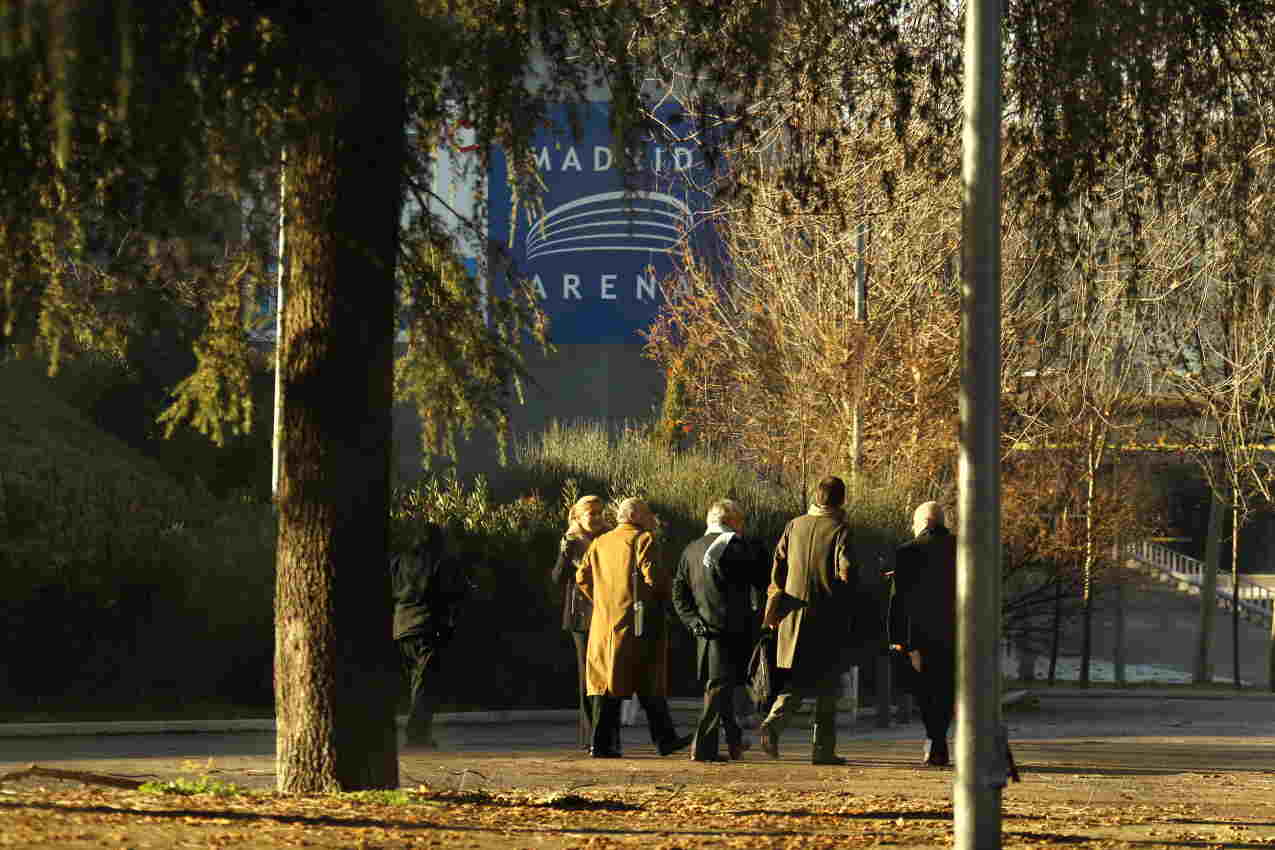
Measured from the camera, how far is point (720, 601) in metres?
12.6

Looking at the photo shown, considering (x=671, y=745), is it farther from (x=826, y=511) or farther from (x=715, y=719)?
(x=826, y=511)

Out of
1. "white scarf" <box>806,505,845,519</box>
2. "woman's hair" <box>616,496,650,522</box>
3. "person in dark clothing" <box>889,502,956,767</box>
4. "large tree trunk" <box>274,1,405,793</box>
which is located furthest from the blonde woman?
"large tree trunk" <box>274,1,405,793</box>

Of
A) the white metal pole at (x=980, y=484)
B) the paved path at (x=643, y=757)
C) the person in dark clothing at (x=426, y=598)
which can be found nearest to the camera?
the white metal pole at (x=980, y=484)

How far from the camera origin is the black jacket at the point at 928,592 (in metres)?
12.7

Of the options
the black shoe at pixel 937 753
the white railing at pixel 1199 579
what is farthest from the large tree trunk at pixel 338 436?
the white railing at pixel 1199 579

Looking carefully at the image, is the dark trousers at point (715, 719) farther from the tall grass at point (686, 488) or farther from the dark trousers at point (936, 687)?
the tall grass at point (686, 488)

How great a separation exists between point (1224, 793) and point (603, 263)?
36.9 metres

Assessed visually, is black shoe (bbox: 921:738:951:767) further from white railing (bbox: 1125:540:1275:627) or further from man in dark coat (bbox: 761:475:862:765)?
white railing (bbox: 1125:540:1275:627)

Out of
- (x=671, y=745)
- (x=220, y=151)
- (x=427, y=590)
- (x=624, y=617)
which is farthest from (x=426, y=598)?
(x=220, y=151)

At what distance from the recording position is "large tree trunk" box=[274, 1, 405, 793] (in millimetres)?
9258

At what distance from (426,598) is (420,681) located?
619 mm

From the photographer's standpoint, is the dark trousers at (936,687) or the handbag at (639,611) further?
the dark trousers at (936,687)

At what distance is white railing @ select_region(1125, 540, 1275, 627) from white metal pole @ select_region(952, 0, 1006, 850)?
5419cm

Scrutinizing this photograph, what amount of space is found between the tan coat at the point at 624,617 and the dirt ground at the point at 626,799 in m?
0.56
